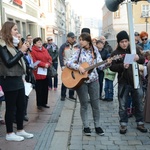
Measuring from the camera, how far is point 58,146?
14.9ft

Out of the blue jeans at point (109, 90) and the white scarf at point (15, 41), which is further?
the blue jeans at point (109, 90)

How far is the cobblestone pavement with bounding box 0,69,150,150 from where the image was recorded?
4.54 meters

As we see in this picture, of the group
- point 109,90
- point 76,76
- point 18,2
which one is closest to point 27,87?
point 76,76

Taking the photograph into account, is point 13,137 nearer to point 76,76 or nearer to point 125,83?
point 76,76

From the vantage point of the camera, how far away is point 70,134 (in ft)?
17.0

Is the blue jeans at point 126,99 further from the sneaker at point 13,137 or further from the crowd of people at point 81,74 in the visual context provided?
the sneaker at point 13,137

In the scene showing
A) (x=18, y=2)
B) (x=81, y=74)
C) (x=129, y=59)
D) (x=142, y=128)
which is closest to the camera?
(x=129, y=59)

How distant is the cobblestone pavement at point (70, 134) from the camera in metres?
4.54

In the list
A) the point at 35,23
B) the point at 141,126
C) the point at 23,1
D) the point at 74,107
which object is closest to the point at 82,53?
the point at 141,126

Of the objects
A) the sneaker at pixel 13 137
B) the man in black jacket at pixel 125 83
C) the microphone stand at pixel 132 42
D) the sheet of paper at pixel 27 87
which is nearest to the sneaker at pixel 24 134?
the sneaker at pixel 13 137

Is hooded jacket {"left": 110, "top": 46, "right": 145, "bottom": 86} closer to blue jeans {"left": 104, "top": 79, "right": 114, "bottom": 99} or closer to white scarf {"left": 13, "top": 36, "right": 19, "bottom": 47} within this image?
white scarf {"left": 13, "top": 36, "right": 19, "bottom": 47}

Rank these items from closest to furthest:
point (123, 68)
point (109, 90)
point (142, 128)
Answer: point (123, 68) → point (142, 128) → point (109, 90)

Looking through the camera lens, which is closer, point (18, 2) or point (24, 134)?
point (24, 134)

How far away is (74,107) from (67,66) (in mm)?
2487
